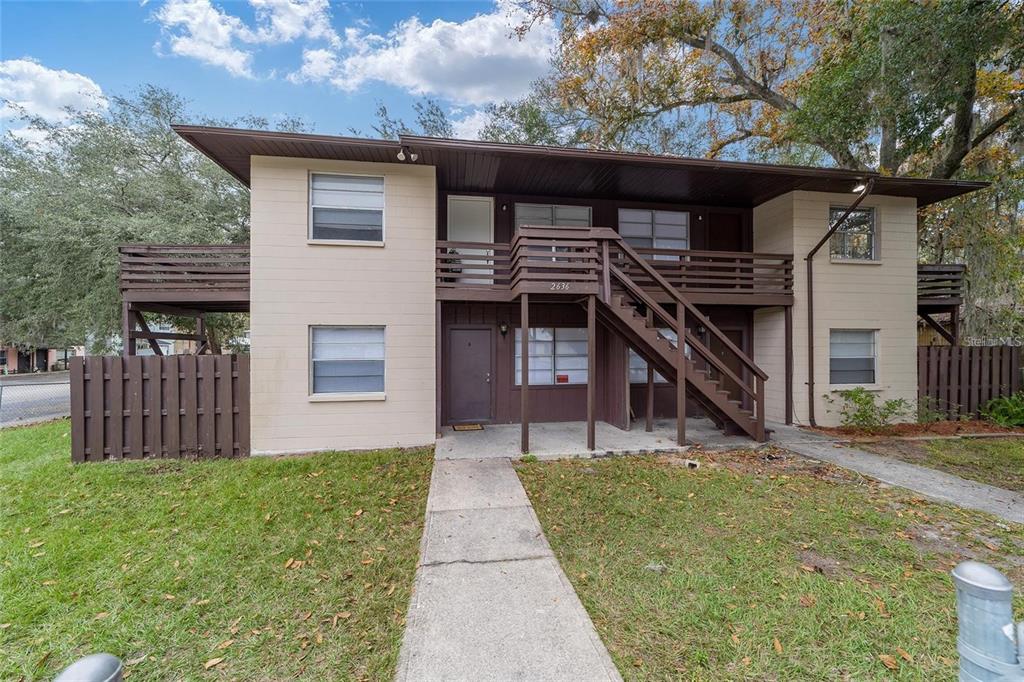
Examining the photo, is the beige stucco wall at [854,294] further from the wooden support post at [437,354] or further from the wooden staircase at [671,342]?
the wooden support post at [437,354]

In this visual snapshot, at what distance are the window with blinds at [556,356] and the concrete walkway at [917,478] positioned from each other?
396 centimetres

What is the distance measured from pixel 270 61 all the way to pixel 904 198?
52.9 ft

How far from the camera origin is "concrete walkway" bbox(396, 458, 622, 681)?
2.25 meters

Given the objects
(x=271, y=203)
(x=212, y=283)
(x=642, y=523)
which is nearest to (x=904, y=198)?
(x=642, y=523)

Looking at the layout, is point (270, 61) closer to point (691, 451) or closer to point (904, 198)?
point (691, 451)

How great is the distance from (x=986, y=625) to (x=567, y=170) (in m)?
7.44

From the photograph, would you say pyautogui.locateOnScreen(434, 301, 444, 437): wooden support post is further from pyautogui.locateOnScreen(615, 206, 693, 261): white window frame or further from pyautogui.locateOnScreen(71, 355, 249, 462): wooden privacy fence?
pyautogui.locateOnScreen(615, 206, 693, 261): white window frame

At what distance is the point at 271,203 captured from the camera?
6.94m

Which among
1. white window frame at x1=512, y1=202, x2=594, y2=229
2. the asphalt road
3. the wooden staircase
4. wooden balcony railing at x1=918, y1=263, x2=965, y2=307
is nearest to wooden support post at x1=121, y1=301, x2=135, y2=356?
the asphalt road

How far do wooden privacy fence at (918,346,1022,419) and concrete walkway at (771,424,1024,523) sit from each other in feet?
12.2

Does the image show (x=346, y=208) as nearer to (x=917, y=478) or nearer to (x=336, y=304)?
(x=336, y=304)

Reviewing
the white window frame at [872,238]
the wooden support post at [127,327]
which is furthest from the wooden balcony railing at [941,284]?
the wooden support post at [127,327]

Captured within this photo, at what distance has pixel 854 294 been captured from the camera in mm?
8547

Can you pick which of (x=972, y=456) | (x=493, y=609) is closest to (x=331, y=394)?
(x=493, y=609)
